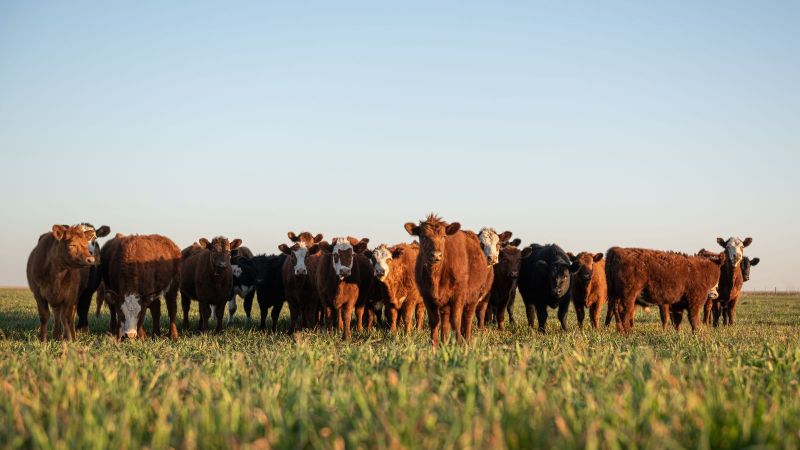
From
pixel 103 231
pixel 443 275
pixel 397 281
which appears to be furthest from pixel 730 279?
pixel 103 231

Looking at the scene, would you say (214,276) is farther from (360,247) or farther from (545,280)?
(545,280)

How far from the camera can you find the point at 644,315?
25094mm

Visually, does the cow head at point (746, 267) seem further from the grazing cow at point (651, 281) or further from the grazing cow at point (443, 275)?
the grazing cow at point (443, 275)

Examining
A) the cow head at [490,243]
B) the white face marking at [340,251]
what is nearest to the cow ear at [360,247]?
the white face marking at [340,251]

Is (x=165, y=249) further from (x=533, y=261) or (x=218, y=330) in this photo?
(x=533, y=261)

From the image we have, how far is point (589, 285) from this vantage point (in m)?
17.1

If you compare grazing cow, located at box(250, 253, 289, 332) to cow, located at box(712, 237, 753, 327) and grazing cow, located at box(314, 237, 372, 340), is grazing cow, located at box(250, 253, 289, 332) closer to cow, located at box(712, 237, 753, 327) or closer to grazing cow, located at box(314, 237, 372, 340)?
grazing cow, located at box(314, 237, 372, 340)

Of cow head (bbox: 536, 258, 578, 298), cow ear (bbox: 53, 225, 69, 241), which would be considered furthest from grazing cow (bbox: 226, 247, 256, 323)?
cow head (bbox: 536, 258, 578, 298)

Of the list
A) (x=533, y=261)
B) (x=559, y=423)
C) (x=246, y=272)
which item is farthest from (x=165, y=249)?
(x=559, y=423)

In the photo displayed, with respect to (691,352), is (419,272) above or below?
above

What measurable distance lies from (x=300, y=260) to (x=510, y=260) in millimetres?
4742

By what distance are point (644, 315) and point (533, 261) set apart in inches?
357

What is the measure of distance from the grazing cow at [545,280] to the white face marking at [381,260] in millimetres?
4161

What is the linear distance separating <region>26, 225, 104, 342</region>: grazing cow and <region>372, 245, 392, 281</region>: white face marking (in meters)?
4.94
